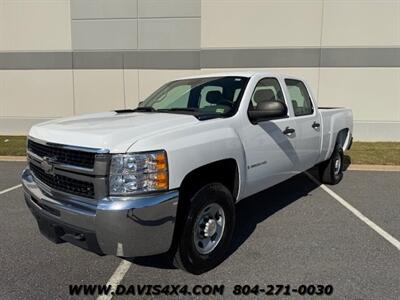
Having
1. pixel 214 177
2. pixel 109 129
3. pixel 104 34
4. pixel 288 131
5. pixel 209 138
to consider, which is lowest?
pixel 214 177

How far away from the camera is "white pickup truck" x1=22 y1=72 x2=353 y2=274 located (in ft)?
9.66

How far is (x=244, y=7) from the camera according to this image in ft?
40.2

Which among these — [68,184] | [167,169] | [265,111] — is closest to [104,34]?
[265,111]

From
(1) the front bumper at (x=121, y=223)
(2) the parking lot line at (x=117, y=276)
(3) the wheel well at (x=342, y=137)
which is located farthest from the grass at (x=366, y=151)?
(1) the front bumper at (x=121, y=223)

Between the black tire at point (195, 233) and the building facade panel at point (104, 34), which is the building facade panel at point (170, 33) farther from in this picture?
the black tire at point (195, 233)

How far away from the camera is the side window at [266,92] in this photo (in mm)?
4441

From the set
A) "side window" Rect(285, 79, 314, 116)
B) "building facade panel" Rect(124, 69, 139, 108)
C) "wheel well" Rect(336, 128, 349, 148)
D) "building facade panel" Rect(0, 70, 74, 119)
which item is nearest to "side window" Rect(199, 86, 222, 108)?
"side window" Rect(285, 79, 314, 116)

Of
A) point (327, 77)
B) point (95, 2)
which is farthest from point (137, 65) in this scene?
point (327, 77)

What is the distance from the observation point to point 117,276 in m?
3.60

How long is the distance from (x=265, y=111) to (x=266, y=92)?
82 centimetres

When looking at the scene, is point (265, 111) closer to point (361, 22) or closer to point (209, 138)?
point (209, 138)

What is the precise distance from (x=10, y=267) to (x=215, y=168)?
226 cm

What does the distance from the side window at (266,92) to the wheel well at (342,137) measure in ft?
7.65

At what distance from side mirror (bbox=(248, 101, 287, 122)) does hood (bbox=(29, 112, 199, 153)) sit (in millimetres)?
746
